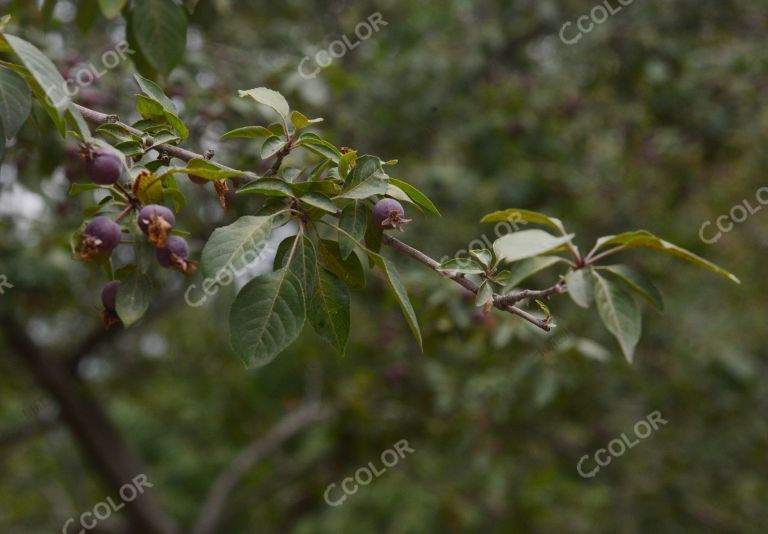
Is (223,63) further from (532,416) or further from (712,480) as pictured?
(712,480)

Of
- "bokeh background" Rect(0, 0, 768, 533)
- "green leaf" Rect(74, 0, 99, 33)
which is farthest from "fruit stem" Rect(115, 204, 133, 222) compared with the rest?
"bokeh background" Rect(0, 0, 768, 533)

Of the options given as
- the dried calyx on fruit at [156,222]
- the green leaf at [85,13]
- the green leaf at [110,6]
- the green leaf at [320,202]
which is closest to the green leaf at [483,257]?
the green leaf at [320,202]

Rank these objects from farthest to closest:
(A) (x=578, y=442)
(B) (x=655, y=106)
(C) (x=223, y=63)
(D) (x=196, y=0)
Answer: (A) (x=578, y=442) → (B) (x=655, y=106) → (C) (x=223, y=63) → (D) (x=196, y=0)

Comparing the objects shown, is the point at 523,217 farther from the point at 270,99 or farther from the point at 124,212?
the point at 124,212

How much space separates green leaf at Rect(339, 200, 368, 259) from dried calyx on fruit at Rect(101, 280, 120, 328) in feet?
1.18

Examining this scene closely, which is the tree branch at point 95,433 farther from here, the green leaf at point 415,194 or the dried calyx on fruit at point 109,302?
the green leaf at point 415,194

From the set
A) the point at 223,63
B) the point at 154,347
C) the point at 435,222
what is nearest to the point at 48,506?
the point at 154,347

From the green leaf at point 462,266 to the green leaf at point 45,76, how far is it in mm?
582

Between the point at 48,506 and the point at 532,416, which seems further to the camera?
the point at 48,506

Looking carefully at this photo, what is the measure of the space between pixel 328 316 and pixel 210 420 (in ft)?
15.8

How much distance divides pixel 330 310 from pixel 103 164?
1.31 feet

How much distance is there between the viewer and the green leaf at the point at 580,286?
3.32 feet

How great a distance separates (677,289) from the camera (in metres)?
4.87

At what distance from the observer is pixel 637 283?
1.07 metres
